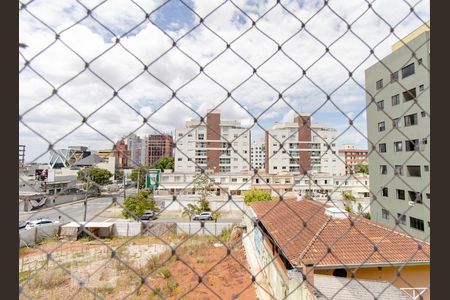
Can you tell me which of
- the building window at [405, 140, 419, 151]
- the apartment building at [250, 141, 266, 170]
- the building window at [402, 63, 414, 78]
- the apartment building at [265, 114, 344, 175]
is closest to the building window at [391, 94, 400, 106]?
the building window at [402, 63, 414, 78]

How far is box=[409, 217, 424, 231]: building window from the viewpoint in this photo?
8.43 metres

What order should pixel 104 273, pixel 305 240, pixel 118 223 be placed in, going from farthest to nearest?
pixel 118 223 < pixel 104 273 < pixel 305 240

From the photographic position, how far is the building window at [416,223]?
8.43 meters

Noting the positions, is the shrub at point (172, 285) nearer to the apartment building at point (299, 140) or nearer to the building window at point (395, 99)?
the apartment building at point (299, 140)

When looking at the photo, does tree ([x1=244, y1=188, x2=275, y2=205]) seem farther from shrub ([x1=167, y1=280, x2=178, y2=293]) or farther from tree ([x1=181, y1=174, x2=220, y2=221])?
tree ([x1=181, y1=174, x2=220, y2=221])

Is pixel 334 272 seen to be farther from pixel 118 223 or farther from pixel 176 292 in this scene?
pixel 118 223

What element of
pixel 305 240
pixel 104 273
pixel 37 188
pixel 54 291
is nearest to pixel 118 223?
pixel 104 273

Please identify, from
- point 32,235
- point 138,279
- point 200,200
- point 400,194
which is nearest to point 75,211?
point 200,200

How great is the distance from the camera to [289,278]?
9.68 feet

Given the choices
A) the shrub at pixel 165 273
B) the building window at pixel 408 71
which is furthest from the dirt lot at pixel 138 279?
the building window at pixel 408 71

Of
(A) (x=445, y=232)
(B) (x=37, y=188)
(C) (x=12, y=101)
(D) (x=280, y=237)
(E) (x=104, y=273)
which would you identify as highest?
(C) (x=12, y=101)

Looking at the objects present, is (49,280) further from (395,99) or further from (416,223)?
(395,99)

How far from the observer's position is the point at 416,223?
28.6ft

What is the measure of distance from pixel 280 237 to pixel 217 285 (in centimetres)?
309
